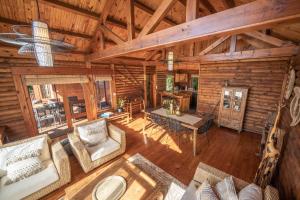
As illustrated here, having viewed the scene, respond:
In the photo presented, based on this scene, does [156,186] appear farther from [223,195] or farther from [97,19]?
[97,19]

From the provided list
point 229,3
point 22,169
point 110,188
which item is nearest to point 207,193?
point 110,188

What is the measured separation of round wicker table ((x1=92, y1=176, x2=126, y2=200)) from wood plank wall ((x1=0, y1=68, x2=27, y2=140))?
3.27 meters

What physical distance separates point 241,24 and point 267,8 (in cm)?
23

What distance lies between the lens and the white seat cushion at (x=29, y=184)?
1.82 meters

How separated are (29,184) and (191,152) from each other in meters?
3.24

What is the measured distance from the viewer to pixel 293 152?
5.54ft

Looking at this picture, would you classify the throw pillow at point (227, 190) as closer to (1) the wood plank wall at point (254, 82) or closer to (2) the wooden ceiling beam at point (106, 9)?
(1) the wood plank wall at point (254, 82)

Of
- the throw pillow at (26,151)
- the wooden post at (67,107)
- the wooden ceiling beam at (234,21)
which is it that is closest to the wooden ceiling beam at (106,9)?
the wooden ceiling beam at (234,21)

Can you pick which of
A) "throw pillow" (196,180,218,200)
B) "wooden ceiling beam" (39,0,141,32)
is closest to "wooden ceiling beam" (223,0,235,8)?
"wooden ceiling beam" (39,0,141,32)

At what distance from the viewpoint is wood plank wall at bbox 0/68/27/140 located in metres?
3.11

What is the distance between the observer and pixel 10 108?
3.24m

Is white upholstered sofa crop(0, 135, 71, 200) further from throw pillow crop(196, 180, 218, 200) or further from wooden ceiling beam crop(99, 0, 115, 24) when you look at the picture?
wooden ceiling beam crop(99, 0, 115, 24)

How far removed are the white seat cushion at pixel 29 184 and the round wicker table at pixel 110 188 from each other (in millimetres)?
971

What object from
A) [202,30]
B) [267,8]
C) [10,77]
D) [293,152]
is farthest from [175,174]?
[10,77]
